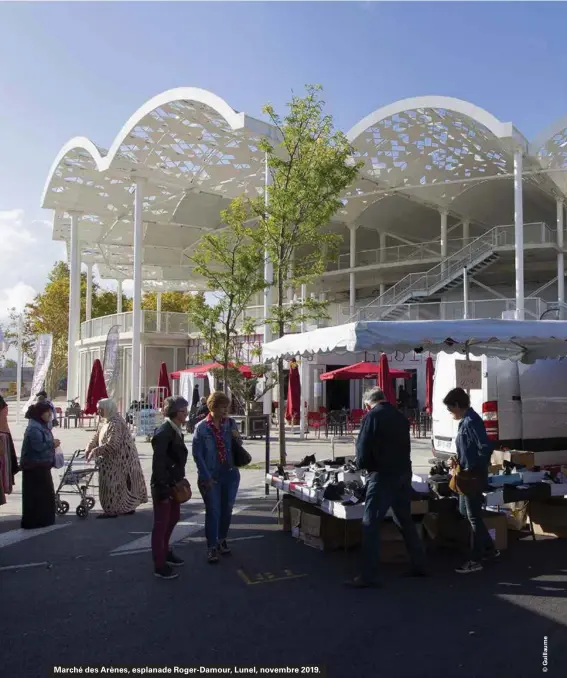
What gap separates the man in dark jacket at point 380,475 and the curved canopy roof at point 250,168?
18.1m

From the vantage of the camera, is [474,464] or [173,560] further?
[173,560]

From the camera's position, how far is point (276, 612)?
499 cm

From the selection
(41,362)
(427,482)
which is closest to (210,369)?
(41,362)

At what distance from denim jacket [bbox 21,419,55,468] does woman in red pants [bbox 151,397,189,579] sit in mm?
2783

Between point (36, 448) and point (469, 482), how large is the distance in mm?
5112

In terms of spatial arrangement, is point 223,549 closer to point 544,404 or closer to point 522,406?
point 522,406

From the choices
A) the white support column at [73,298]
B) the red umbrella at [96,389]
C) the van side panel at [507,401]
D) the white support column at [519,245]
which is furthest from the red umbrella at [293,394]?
the white support column at [73,298]

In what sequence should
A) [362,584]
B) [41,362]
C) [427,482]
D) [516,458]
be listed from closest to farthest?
[362,584] < [427,482] < [516,458] < [41,362]

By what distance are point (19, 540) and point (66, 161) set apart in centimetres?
2604

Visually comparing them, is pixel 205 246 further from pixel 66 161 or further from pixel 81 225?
pixel 81 225

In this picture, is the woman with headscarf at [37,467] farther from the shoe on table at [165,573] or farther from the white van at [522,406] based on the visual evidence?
the white van at [522,406]

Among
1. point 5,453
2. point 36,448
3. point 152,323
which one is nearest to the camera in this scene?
point 5,453

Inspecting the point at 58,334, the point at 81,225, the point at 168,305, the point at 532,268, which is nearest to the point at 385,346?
Result: the point at 532,268

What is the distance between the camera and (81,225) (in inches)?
1518
